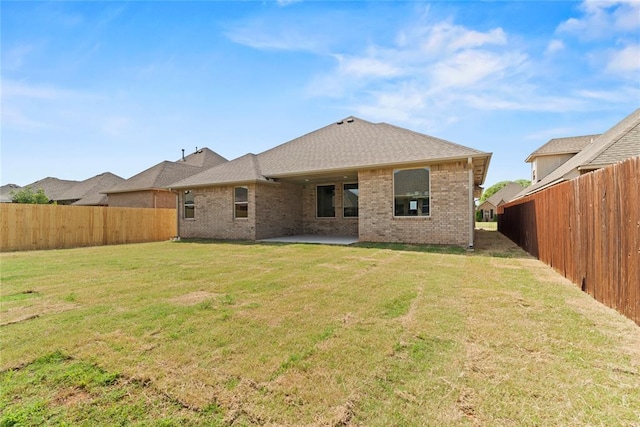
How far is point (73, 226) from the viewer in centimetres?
1371

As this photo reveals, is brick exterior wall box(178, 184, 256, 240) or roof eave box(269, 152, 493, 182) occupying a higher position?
roof eave box(269, 152, 493, 182)

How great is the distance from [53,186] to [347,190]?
123 ft

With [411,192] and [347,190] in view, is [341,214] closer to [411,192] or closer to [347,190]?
[347,190]

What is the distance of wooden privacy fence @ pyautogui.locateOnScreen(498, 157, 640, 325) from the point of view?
3.55m

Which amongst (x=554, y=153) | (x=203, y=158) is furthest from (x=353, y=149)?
(x=554, y=153)

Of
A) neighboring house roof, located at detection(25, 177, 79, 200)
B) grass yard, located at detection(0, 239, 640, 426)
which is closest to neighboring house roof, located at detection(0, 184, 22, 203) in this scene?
neighboring house roof, located at detection(25, 177, 79, 200)

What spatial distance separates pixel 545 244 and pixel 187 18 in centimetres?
1164

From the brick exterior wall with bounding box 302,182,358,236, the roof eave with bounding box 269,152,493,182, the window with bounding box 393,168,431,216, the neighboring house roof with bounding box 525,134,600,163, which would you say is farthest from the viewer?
the neighboring house roof with bounding box 525,134,600,163

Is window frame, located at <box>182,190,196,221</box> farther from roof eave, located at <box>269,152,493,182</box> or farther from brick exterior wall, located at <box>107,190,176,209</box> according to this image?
roof eave, located at <box>269,152,493,182</box>

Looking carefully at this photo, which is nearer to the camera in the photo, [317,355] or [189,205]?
[317,355]

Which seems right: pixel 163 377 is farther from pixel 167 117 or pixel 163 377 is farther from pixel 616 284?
pixel 167 117

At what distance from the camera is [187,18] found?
329 inches

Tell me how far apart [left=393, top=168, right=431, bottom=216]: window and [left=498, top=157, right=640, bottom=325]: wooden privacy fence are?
4365mm

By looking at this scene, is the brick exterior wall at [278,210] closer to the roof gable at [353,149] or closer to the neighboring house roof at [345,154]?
the neighboring house roof at [345,154]
